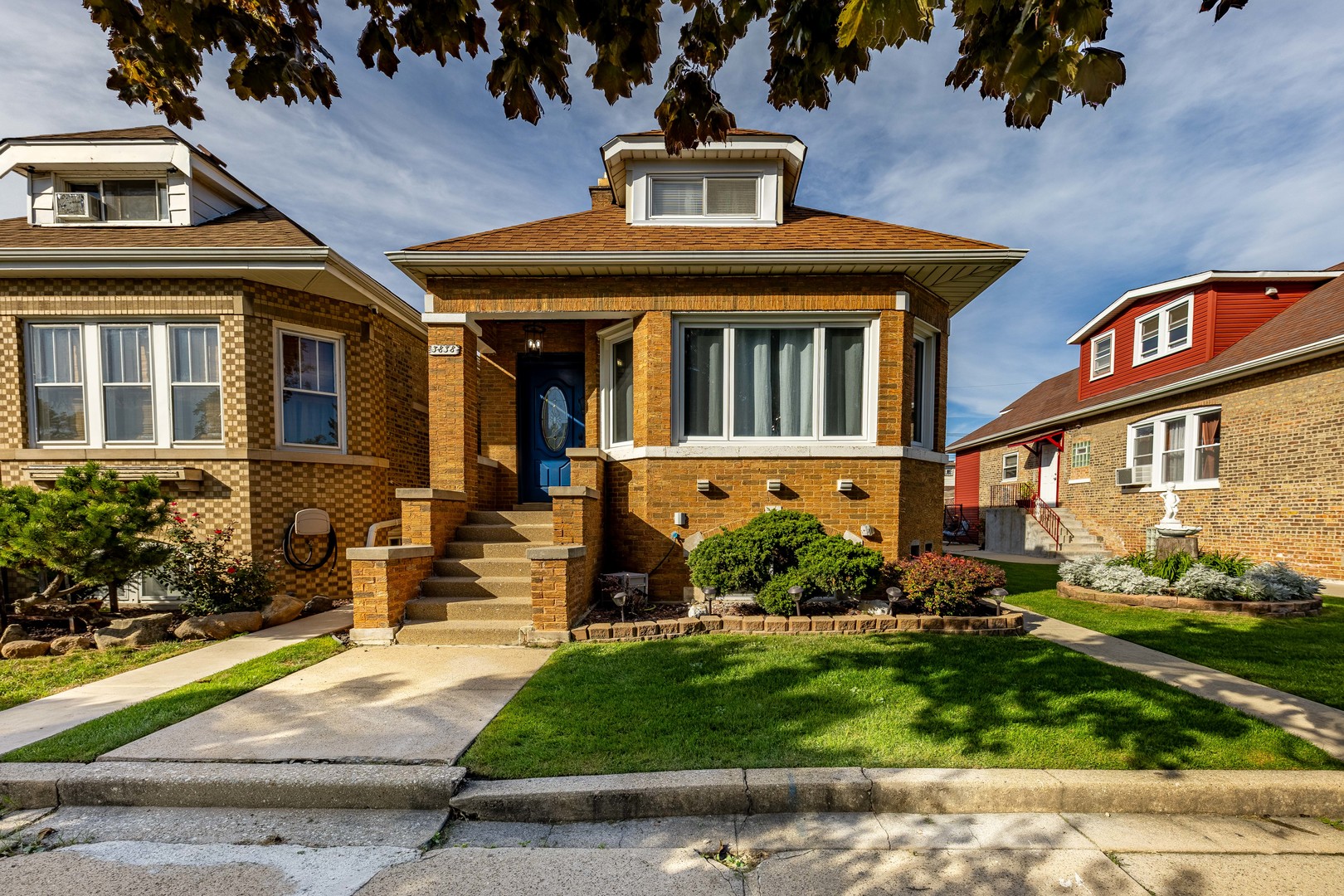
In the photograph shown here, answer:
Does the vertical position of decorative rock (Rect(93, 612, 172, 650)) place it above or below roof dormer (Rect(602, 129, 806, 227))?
below

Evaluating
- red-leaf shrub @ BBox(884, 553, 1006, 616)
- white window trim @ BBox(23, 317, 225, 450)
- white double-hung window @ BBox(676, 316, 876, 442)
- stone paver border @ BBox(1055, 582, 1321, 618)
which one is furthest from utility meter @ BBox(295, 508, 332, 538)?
stone paver border @ BBox(1055, 582, 1321, 618)

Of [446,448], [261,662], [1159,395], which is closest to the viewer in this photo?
[261,662]

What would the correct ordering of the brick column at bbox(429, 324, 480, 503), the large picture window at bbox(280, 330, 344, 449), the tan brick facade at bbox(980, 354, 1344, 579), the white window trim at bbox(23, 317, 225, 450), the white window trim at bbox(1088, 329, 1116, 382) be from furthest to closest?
the white window trim at bbox(1088, 329, 1116, 382), the tan brick facade at bbox(980, 354, 1344, 579), the large picture window at bbox(280, 330, 344, 449), the white window trim at bbox(23, 317, 225, 450), the brick column at bbox(429, 324, 480, 503)

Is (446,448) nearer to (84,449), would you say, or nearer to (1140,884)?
(84,449)

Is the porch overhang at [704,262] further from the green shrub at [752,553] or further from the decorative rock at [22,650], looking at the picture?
the decorative rock at [22,650]

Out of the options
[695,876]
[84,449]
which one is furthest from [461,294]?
[695,876]

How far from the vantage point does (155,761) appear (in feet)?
10.5

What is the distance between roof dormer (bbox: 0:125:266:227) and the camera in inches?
316

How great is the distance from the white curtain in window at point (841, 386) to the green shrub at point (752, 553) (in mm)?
1610

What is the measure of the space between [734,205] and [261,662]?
8263mm

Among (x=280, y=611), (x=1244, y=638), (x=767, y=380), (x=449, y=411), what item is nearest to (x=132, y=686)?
(x=280, y=611)

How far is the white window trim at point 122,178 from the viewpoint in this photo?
8.21m

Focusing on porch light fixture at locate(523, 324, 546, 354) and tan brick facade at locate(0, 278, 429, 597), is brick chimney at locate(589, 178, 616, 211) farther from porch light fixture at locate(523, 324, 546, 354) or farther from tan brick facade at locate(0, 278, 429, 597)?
tan brick facade at locate(0, 278, 429, 597)

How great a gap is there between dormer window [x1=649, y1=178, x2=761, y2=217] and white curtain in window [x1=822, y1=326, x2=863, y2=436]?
250 centimetres
